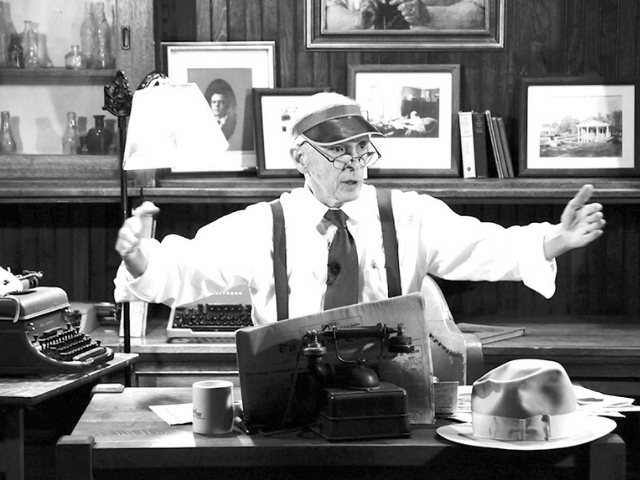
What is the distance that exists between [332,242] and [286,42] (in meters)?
1.43

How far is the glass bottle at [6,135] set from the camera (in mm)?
3783

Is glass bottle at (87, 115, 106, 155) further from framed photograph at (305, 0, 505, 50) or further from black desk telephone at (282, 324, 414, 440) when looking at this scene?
black desk telephone at (282, 324, 414, 440)

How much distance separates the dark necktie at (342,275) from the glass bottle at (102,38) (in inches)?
56.8

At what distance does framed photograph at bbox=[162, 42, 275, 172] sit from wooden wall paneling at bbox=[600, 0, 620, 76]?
136 cm

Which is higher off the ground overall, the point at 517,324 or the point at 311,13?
the point at 311,13

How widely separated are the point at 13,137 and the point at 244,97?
920 millimetres

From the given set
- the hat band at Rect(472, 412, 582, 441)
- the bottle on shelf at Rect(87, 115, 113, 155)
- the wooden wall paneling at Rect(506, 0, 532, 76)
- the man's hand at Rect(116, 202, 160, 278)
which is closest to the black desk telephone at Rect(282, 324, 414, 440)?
the hat band at Rect(472, 412, 582, 441)

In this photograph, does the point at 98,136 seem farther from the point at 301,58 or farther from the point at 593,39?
the point at 593,39

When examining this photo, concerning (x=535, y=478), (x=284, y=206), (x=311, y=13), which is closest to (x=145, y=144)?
(x=284, y=206)

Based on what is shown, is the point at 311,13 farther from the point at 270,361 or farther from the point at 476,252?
the point at 270,361

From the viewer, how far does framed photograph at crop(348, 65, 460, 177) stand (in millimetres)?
3959

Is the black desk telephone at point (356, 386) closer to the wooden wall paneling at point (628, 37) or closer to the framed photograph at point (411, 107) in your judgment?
the framed photograph at point (411, 107)

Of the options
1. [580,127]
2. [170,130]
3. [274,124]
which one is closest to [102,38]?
[274,124]

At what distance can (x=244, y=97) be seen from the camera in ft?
13.0
